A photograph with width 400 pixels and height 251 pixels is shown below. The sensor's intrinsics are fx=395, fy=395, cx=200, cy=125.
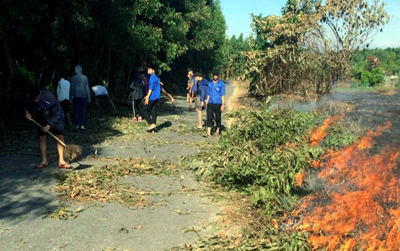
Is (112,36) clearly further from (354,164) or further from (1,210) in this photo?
(354,164)

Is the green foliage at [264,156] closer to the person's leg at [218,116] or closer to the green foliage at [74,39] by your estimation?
the person's leg at [218,116]

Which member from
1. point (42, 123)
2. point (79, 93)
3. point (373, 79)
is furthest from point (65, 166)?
point (373, 79)

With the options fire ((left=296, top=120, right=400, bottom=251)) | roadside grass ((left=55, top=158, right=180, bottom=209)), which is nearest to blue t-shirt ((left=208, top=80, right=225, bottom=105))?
roadside grass ((left=55, top=158, right=180, bottom=209))

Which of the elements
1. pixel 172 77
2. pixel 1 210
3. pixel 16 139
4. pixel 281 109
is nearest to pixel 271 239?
pixel 1 210

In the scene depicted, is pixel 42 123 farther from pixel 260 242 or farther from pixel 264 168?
pixel 260 242

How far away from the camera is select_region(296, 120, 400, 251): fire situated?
12.4 feet

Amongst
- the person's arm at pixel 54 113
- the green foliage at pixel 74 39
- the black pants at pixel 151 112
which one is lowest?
the black pants at pixel 151 112

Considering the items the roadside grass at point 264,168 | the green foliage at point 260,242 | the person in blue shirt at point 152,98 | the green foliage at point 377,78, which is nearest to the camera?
the green foliage at point 260,242

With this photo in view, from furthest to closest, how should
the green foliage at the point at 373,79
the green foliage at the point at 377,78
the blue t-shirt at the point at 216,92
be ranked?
the green foliage at the point at 373,79, the green foliage at the point at 377,78, the blue t-shirt at the point at 216,92

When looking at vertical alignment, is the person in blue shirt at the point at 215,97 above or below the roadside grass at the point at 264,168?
above

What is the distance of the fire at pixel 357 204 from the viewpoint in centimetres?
379

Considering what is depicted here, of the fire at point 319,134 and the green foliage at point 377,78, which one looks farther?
the green foliage at point 377,78

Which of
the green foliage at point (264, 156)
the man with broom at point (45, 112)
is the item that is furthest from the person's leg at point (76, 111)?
the green foliage at point (264, 156)

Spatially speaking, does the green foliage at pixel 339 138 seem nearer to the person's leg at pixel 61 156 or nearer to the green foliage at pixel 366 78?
the person's leg at pixel 61 156
